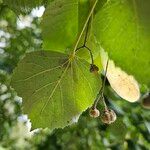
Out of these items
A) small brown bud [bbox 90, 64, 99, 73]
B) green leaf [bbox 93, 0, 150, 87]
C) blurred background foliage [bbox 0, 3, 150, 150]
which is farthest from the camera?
blurred background foliage [bbox 0, 3, 150, 150]

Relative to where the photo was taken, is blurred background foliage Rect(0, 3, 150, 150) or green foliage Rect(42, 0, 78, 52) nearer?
green foliage Rect(42, 0, 78, 52)

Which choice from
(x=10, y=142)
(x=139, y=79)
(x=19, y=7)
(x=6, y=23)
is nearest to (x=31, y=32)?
(x=6, y=23)

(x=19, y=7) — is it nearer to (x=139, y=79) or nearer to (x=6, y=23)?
(x=139, y=79)

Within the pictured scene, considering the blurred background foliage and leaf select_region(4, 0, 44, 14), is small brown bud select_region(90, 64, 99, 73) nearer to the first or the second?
leaf select_region(4, 0, 44, 14)

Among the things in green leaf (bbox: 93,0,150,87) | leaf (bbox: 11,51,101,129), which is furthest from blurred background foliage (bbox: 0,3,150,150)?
green leaf (bbox: 93,0,150,87)

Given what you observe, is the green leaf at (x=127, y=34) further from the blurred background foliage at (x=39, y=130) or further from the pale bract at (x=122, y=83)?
the blurred background foliage at (x=39, y=130)

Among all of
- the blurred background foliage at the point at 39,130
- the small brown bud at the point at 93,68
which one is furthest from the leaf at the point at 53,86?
the blurred background foliage at the point at 39,130

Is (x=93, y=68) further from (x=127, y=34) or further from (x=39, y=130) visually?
(x=39, y=130)
